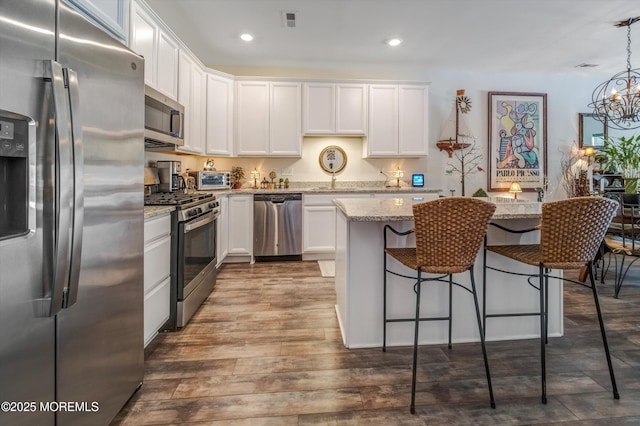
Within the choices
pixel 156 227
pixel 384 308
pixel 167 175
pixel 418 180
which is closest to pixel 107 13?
pixel 156 227

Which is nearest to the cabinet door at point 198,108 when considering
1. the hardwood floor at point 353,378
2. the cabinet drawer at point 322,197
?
the cabinet drawer at point 322,197

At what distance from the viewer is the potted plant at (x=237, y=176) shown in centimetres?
498

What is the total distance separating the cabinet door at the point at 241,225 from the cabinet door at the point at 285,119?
86 cm

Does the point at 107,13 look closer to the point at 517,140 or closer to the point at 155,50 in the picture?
the point at 155,50

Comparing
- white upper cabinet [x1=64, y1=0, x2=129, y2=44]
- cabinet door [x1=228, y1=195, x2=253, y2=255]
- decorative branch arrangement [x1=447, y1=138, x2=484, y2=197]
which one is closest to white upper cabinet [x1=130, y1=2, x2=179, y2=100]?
white upper cabinet [x1=64, y1=0, x2=129, y2=44]

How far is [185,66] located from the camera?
3656 mm

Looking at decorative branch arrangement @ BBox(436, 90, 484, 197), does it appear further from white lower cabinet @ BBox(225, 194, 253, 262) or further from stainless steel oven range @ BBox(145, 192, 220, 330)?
stainless steel oven range @ BBox(145, 192, 220, 330)

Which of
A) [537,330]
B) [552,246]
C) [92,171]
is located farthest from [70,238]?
[537,330]

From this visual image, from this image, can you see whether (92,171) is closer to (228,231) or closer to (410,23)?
(228,231)

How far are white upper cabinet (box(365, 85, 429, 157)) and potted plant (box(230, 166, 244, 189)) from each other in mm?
1888

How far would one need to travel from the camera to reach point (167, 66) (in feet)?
10.4

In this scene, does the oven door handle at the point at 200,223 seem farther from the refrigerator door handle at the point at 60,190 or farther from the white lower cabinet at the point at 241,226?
the refrigerator door handle at the point at 60,190

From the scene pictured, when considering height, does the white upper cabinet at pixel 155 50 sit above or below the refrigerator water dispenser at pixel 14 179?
above

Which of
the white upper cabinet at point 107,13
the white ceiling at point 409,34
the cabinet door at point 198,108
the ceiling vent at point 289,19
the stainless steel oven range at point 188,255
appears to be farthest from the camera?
the cabinet door at point 198,108
